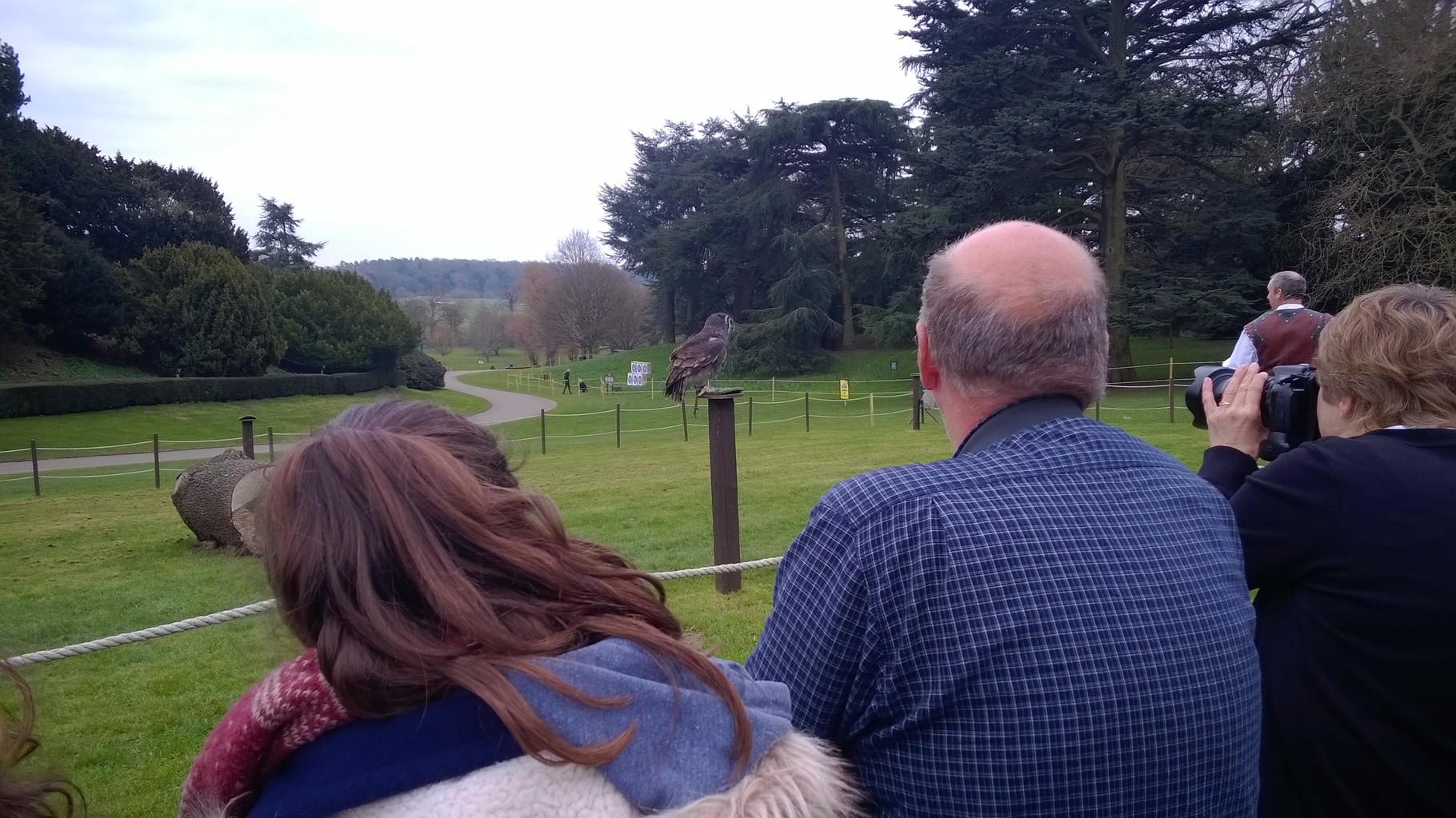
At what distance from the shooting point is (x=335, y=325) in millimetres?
40000

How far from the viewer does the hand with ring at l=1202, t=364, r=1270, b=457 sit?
217cm

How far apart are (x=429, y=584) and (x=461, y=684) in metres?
0.13

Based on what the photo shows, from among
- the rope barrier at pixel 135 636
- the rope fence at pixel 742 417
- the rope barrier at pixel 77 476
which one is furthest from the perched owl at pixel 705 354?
the rope barrier at pixel 77 476

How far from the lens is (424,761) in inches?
37.5

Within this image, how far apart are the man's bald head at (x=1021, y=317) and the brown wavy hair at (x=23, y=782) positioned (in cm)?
140

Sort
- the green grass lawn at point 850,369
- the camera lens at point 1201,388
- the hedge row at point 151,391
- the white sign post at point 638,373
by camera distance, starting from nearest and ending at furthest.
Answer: the camera lens at point 1201,388 < the hedge row at point 151,391 < the green grass lawn at point 850,369 < the white sign post at point 638,373

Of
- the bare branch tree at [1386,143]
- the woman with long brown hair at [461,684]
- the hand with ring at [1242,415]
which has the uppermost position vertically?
the bare branch tree at [1386,143]

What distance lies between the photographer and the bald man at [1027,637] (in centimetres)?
123

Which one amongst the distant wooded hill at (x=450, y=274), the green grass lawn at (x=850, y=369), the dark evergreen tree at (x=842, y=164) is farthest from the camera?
the distant wooded hill at (x=450, y=274)

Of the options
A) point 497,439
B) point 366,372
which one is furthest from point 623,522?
point 366,372

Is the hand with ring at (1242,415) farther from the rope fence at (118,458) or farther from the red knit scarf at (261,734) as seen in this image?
the rope fence at (118,458)

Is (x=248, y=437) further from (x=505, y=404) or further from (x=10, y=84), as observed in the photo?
(x=10, y=84)

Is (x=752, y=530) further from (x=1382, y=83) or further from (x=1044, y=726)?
(x=1382, y=83)

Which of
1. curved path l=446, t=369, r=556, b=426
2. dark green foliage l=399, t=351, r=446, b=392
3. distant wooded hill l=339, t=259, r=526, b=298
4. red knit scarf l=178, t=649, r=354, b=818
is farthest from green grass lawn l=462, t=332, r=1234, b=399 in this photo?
distant wooded hill l=339, t=259, r=526, b=298
